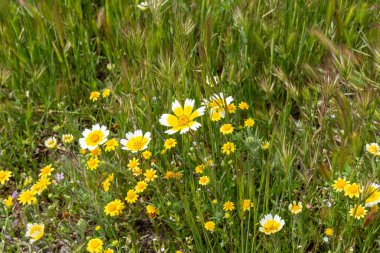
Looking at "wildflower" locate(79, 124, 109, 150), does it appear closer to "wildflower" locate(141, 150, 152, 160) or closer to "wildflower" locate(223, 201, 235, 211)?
"wildflower" locate(141, 150, 152, 160)

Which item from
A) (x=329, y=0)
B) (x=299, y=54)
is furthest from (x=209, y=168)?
(x=329, y=0)

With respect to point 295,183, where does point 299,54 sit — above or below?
above

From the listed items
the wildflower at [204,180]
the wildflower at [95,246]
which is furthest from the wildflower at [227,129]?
the wildflower at [95,246]

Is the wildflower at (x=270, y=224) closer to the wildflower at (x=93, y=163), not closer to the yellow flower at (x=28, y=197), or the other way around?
the wildflower at (x=93, y=163)

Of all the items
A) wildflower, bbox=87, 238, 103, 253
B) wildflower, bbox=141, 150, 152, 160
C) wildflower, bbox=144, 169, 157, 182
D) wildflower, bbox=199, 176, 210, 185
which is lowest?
wildflower, bbox=87, 238, 103, 253

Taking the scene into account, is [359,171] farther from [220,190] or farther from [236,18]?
[236,18]

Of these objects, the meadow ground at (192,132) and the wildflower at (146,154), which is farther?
the wildflower at (146,154)

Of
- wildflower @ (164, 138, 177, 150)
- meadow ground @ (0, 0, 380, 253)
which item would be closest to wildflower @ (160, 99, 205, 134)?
meadow ground @ (0, 0, 380, 253)

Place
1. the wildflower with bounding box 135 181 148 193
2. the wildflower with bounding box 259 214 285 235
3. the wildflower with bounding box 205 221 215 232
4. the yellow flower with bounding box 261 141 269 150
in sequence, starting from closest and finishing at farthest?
the wildflower with bounding box 259 214 285 235
the wildflower with bounding box 205 221 215 232
the wildflower with bounding box 135 181 148 193
the yellow flower with bounding box 261 141 269 150
